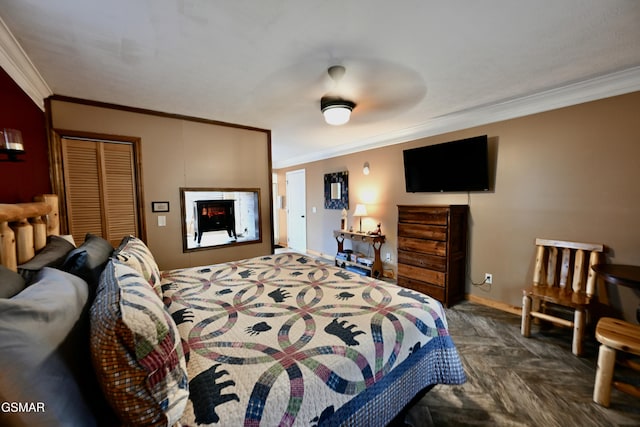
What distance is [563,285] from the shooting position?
2.44 metres

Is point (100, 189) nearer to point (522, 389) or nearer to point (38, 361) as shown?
point (38, 361)

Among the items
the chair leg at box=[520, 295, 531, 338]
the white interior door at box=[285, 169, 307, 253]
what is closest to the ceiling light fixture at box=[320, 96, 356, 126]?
the chair leg at box=[520, 295, 531, 338]

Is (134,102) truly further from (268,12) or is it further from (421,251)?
(421,251)

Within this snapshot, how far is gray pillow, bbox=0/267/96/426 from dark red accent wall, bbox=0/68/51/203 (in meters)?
1.30

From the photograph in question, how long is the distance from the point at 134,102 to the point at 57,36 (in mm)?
1160

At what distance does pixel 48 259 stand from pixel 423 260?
341 cm

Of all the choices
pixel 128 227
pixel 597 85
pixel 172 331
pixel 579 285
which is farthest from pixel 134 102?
pixel 579 285

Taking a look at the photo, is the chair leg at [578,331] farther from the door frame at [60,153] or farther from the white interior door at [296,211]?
the white interior door at [296,211]

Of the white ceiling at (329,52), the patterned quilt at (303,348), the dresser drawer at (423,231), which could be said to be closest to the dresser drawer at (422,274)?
the dresser drawer at (423,231)

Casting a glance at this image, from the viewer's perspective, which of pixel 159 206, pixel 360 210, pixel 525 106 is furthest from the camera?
pixel 360 210

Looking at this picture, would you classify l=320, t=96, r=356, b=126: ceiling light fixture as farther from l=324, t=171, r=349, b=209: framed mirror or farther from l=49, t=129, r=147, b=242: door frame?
l=324, t=171, r=349, b=209: framed mirror

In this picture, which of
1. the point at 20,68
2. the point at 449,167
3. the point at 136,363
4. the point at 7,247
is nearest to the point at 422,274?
the point at 449,167

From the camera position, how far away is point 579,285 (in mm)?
2322

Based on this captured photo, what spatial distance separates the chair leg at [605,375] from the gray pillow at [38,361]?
2.65 m
